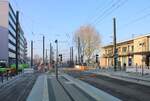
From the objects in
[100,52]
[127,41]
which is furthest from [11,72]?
[100,52]

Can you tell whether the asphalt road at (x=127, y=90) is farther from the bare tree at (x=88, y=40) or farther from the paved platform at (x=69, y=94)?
the bare tree at (x=88, y=40)

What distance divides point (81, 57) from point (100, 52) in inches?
304

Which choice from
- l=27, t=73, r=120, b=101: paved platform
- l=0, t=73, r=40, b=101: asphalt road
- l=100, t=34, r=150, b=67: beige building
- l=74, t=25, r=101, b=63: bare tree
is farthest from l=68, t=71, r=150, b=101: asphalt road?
l=74, t=25, r=101, b=63: bare tree

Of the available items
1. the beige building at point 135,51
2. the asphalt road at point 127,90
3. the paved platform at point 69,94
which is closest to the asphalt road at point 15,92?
the paved platform at point 69,94

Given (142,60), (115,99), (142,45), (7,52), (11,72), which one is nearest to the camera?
(115,99)

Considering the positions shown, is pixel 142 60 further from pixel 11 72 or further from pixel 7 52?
pixel 7 52

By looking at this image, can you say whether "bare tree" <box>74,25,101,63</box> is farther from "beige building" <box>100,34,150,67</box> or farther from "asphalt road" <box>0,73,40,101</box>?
"asphalt road" <box>0,73,40,101</box>

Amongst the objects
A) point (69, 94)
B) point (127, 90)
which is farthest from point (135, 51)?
point (69, 94)

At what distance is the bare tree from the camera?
128750 millimetres

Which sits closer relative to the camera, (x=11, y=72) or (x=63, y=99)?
(x=63, y=99)

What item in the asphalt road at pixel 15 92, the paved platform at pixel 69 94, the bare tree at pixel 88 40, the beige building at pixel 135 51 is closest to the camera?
the paved platform at pixel 69 94

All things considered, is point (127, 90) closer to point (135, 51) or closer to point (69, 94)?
point (69, 94)

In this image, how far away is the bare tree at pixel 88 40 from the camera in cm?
12875

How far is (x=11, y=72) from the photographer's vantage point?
59812mm
